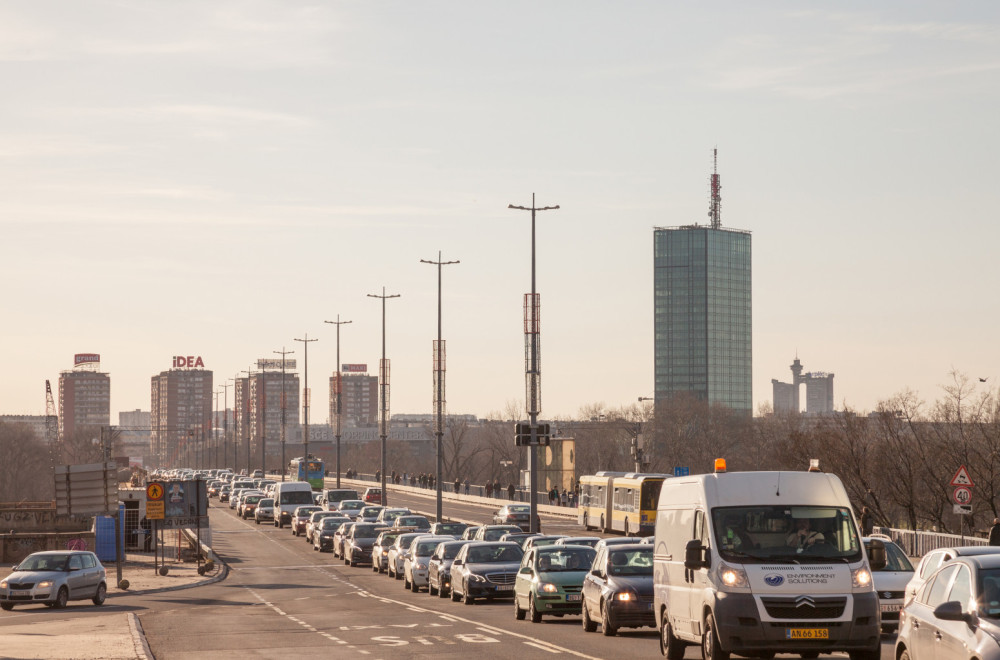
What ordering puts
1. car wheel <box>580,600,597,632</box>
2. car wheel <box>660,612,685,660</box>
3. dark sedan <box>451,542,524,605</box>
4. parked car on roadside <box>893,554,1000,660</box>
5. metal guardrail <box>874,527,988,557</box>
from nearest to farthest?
1. parked car on roadside <box>893,554,1000,660</box>
2. car wheel <box>660,612,685,660</box>
3. car wheel <box>580,600,597,632</box>
4. dark sedan <box>451,542,524,605</box>
5. metal guardrail <box>874,527,988,557</box>

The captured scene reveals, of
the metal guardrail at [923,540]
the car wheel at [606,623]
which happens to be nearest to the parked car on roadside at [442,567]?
the metal guardrail at [923,540]

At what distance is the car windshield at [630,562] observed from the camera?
24984mm

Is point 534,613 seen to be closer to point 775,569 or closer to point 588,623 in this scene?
point 588,623

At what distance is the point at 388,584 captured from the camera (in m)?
44.5

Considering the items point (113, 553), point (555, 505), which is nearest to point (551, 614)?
point (113, 553)

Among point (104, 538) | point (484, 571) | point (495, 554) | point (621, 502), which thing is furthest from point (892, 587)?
point (104, 538)

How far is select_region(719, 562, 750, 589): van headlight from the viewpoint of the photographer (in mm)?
17375

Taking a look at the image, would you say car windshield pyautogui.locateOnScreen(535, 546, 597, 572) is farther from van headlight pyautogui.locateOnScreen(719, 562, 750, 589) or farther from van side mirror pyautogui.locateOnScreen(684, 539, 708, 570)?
van headlight pyautogui.locateOnScreen(719, 562, 750, 589)

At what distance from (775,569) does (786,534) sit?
1.86ft

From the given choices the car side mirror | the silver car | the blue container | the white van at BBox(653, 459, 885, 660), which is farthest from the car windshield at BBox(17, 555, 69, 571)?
the car side mirror

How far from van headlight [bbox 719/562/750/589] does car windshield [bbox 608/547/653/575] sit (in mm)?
A: 7536

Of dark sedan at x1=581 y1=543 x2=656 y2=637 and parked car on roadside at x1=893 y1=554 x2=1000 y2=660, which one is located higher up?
parked car on roadside at x1=893 y1=554 x2=1000 y2=660

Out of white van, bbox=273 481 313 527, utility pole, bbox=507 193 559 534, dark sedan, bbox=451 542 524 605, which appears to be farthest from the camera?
white van, bbox=273 481 313 527

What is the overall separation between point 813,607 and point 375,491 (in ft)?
276
